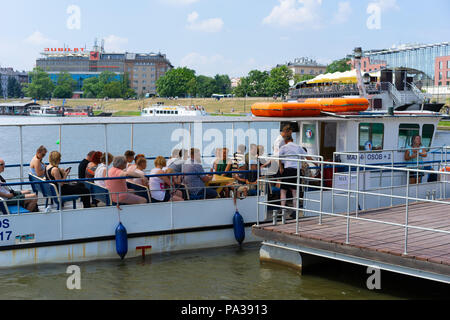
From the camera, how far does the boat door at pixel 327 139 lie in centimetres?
1477

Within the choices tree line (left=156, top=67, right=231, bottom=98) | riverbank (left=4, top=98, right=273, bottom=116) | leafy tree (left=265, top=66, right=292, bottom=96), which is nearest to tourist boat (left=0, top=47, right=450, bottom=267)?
riverbank (left=4, top=98, right=273, bottom=116)

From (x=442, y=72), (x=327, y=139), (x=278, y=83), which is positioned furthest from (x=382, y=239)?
(x=278, y=83)

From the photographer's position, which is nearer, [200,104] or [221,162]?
[221,162]

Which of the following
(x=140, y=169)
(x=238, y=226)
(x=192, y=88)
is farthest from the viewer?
(x=192, y=88)

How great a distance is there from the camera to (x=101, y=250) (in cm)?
1154

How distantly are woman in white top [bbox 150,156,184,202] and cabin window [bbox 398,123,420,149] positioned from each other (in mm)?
6301

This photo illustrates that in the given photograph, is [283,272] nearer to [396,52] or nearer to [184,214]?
[184,214]

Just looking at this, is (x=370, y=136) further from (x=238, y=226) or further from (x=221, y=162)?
(x=238, y=226)

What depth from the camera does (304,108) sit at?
45.0ft

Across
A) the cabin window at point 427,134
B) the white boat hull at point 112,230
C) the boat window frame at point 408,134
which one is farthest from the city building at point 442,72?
the white boat hull at point 112,230

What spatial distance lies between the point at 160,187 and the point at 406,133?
694 centimetres

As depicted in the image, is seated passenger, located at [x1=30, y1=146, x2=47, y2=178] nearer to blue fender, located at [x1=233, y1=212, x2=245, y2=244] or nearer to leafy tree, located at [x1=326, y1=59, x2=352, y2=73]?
blue fender, located at [x1=233, y1=212, x2=245, y2=244]
